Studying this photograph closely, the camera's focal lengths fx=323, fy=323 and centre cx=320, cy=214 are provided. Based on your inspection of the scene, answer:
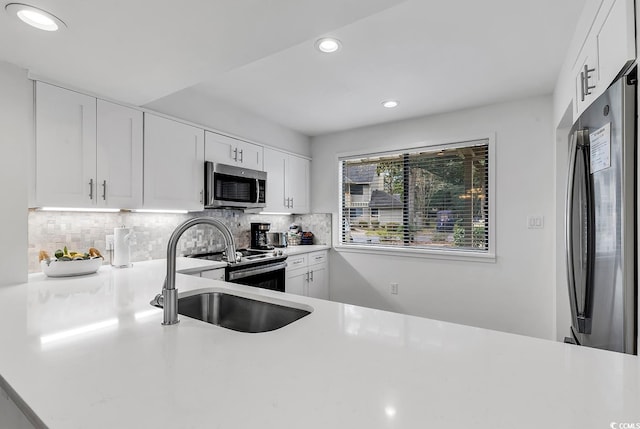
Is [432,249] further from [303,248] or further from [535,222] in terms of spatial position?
[303,248]

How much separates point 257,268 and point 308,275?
3.27 ft

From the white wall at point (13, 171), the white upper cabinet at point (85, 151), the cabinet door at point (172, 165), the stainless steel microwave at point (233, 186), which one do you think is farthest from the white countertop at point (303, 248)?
the white wall at point (13, 171)

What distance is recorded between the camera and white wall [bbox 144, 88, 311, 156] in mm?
2740

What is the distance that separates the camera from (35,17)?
135 centimetres

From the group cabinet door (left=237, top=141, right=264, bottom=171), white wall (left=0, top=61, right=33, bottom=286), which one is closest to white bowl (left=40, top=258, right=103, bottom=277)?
white wall (left=0, top=61, right=33, bottom=286)

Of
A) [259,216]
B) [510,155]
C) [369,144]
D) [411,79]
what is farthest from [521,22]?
[259,216]

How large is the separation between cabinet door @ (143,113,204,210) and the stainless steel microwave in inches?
2.9

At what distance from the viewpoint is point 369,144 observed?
12.9 ft

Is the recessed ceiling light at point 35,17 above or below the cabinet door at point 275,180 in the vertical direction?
above

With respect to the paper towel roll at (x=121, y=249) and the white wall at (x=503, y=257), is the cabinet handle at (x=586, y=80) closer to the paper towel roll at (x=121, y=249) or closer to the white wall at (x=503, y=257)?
the white wall at (x=503, y=257)

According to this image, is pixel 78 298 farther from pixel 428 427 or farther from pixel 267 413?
pixel 428 427

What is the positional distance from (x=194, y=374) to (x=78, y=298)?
1.05 meters

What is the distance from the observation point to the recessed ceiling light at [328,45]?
2012 mm

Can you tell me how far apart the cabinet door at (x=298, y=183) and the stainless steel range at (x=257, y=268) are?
3.02ft
